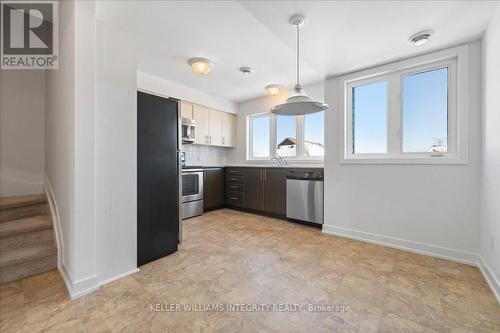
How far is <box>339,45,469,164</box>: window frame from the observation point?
87.0 inches

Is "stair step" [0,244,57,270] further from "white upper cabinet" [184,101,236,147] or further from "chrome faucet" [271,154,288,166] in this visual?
"chrome faucet" [271,154,288,166]

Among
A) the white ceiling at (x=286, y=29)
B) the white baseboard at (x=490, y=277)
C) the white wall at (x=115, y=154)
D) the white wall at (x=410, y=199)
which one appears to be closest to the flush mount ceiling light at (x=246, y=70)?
the white ceiling at (x=286, y=29)

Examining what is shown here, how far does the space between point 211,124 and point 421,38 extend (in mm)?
3613

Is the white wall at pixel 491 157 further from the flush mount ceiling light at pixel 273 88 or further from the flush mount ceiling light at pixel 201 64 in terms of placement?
the flush mount ceiling light at pixel 201 64

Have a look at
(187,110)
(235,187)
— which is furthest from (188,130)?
(235,187)

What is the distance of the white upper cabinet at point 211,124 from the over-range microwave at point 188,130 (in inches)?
5.1

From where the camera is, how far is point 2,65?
2434mm

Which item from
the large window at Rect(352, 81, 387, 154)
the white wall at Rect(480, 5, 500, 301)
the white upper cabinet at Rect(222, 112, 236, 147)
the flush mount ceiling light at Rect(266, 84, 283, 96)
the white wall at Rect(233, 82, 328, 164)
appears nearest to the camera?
the white wall at Rect(480, 5, 500, 301)

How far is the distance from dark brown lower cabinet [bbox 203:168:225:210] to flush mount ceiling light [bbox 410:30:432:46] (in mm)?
3579

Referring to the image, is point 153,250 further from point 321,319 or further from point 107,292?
point 321,319

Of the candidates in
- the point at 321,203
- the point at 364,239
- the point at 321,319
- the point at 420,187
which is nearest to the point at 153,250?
the point at 321,319

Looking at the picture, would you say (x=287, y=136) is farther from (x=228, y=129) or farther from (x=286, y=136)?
(x=228, y=129)

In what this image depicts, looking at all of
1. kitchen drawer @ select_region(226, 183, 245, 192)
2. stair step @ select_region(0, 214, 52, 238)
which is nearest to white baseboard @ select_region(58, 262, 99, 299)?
stair step @ select_region(0, 214, 52, 238)

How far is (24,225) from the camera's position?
200 cm
